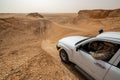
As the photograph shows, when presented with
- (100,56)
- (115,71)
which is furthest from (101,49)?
(115,71)

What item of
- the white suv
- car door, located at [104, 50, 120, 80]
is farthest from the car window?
car door, located at [104, 50, 120, 80]

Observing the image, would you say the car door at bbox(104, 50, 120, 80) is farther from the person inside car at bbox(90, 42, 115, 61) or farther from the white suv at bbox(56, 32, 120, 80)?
the person inside car at bbox(90, 42, 115, 61)

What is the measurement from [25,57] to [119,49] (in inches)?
175

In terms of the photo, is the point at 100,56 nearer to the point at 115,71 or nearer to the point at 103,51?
the point at 103,51

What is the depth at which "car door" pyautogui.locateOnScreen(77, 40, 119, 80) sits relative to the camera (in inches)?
116

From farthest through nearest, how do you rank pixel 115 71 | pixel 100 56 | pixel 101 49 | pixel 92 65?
pixel 101 49, pixel 92 65, pixel 100 56, pixel 115 71

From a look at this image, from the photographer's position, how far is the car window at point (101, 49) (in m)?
2.99

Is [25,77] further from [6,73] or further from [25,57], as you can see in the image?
[25,57]

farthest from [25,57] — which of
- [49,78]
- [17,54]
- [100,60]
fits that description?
[100,60]

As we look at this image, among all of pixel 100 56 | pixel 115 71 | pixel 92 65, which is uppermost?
pixel 100 56

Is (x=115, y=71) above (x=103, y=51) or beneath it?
beneath

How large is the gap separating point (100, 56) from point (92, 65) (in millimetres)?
437

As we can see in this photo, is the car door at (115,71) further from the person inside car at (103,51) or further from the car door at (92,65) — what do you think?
the person inside car at (103,51)

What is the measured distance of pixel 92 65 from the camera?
3.30 meters
